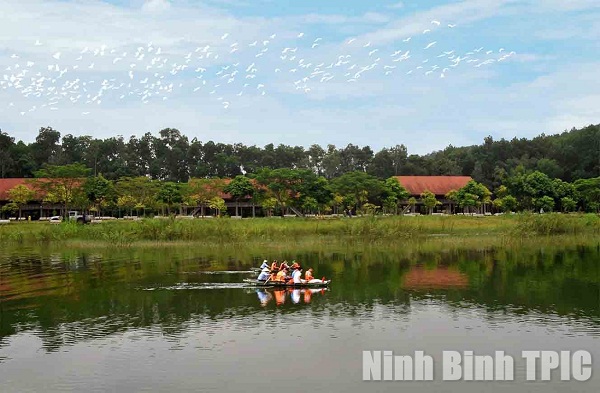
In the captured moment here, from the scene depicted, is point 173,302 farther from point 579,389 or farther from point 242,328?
point 579,389

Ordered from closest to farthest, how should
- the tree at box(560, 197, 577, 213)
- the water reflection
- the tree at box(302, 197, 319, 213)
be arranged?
the water reflection < the tree at box(302, 197, 319, 213) < the tree at box(560, 197, 577, 213)

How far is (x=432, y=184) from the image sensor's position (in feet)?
292

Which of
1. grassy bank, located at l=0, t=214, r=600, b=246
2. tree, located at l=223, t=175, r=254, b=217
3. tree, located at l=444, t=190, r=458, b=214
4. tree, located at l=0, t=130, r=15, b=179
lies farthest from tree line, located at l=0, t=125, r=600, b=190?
grassy bank, located at l=0, t=214, r=600, b=246

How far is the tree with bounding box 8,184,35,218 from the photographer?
77.3 metres

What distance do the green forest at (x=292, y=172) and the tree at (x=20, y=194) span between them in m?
0.14

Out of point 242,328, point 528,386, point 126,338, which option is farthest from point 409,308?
point 126,338

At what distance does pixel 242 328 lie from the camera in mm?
18328

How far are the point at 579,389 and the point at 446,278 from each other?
14094 mm

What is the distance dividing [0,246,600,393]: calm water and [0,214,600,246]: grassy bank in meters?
12.1

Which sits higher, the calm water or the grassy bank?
the grassy bank

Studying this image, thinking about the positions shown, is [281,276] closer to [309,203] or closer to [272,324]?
[272,324]

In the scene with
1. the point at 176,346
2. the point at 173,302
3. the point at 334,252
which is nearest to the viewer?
the point at 176,346

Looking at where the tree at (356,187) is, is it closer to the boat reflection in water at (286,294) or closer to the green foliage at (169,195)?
the green foliage at (169,195)

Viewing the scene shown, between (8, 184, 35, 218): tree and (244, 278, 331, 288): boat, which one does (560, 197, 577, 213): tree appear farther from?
(8, 184, 35, 218): tree
